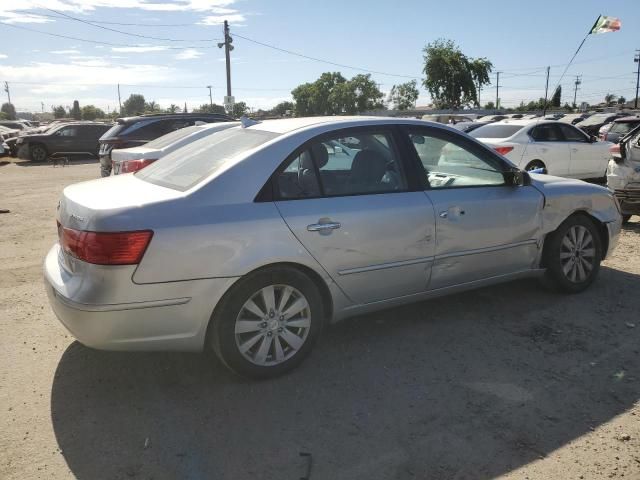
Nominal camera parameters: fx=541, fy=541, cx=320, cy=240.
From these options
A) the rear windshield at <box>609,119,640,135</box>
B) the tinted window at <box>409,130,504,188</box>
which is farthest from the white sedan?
the tinted window at <box>409,130,504,188</box>

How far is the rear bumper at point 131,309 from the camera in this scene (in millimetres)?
2900

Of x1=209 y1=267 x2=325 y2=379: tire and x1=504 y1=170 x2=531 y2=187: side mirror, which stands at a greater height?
x1=504 y1=170 x2=531 y2=187: side mirror

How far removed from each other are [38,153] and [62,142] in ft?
3.45

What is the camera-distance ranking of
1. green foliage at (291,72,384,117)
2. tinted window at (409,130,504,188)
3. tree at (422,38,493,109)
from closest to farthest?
1. tinted window at (409,130,504,188)
2. tree at (422,38,493,109)
3. green foliage at (291,72,384,117)

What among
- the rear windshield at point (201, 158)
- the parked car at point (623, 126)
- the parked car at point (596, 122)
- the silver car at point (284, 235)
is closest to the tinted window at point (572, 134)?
the parked car at point (623, 126)

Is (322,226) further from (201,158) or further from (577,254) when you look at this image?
(577,254)

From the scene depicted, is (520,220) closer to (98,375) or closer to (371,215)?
(371,215)

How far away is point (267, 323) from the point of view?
3316 mm

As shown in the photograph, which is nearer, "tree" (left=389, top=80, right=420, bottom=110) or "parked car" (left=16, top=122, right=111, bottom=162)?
"parked car" (left=16, top=122, right=111, bottom=162)

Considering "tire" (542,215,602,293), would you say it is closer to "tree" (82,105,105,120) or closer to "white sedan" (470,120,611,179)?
"white sedan" (470,120,611,179)

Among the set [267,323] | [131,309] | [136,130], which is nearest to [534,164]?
[136,130]

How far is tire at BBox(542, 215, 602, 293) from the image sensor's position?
464 centimetres

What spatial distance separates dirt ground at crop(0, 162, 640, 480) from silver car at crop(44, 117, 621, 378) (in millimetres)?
333

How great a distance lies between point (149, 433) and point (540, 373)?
94.6 inches
